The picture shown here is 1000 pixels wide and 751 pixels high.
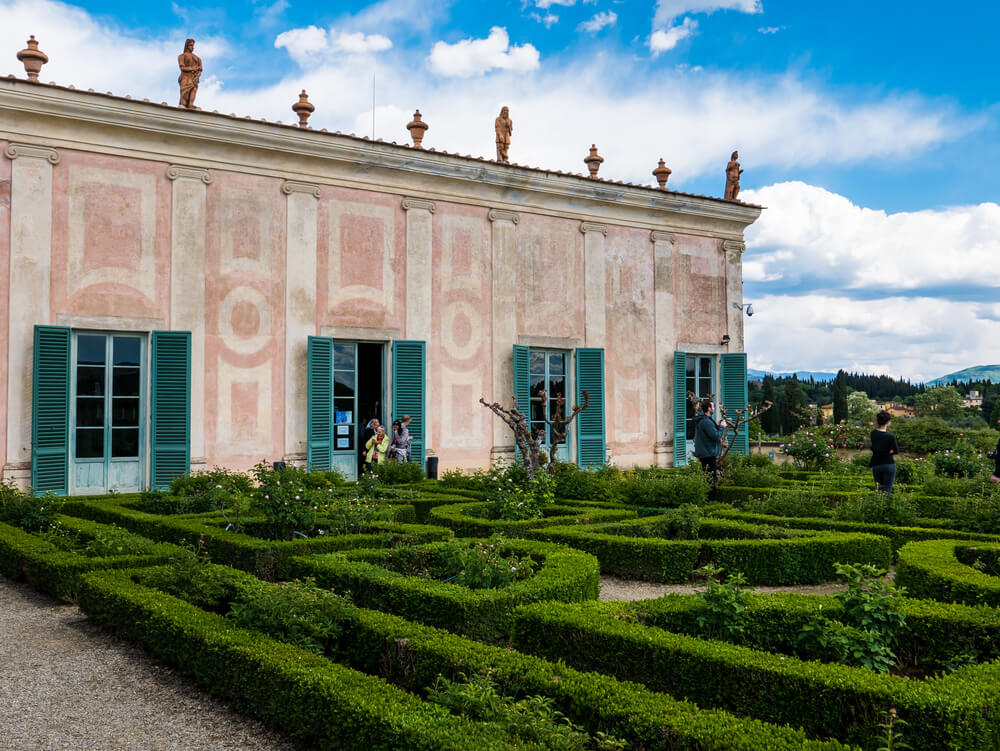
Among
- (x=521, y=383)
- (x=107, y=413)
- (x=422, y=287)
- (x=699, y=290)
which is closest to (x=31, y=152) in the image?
(x=107, y=413)

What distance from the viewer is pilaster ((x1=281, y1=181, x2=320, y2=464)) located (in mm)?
15266

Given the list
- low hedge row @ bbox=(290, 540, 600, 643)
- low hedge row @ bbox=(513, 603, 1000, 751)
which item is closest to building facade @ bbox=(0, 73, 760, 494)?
low hedge row @ bbox=(290, 540, 600, 643)

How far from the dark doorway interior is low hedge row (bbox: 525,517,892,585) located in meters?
8.02

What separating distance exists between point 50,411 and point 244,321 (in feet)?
10.9

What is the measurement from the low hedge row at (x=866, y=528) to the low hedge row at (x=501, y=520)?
1290 millimetres

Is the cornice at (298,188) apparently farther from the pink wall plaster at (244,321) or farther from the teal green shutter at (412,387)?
the teal green shutter at (412,387)

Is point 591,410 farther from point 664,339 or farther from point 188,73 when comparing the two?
point 188,73

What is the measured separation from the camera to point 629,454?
19.0 m

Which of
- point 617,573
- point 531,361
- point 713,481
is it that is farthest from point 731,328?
point 617,573

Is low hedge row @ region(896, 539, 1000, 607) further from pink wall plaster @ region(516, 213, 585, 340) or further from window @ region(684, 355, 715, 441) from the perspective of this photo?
window @ region(684, 355, 715, 441)

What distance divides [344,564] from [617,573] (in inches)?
113

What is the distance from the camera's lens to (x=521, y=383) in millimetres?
17594

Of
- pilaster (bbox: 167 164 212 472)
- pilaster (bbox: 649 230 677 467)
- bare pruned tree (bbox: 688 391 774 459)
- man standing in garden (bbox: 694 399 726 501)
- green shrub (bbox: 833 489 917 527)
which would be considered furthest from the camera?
pilaster (bbox: 649 230 677 467)

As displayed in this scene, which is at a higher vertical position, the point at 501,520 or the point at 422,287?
the point at 422,287
